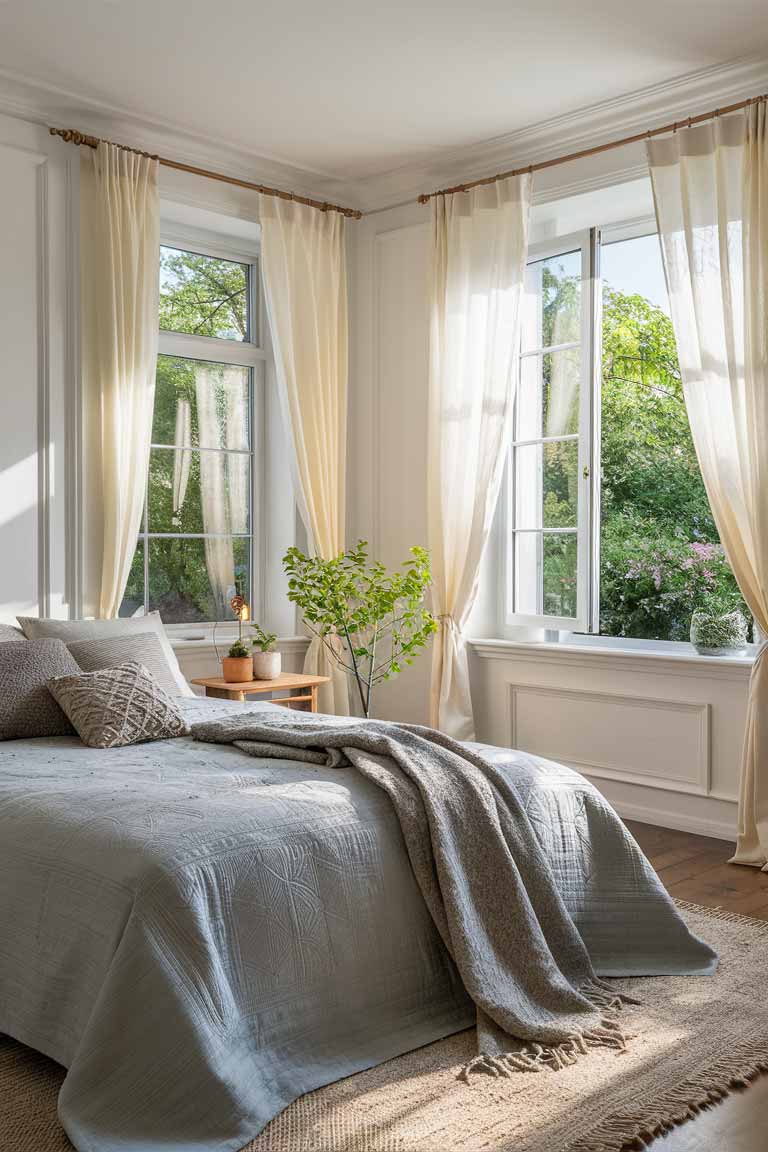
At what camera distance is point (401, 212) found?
538cm

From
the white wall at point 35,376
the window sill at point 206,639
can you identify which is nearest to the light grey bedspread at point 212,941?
the white wall at point 35,376

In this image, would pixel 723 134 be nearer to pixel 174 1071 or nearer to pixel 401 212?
pixel 401 212

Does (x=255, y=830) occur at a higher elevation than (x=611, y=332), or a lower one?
lower

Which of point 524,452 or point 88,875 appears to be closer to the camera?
point 88,875

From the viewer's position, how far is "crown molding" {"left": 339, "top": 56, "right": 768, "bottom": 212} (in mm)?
4117

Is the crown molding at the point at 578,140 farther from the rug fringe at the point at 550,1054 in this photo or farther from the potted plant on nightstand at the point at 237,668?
the rug fringe at the point at 550,1054

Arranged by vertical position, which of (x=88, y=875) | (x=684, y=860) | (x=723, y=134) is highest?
(x=723, y=134)

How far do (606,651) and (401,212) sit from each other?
2398 mm

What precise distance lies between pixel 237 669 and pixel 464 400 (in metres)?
1.60

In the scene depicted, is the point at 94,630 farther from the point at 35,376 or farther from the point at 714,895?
the point at 714,895

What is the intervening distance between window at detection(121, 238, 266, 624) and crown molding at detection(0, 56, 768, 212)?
49 cm

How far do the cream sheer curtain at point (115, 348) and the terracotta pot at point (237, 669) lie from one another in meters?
0.53

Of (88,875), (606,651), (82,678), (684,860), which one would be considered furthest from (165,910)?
(606,651)

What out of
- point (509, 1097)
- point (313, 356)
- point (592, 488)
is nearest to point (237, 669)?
point (313, 356)
